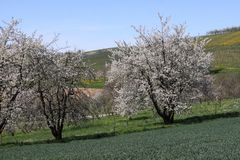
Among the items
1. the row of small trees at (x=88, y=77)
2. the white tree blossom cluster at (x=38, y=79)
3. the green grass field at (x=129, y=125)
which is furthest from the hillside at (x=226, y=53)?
the white tree blossom cluster at (x=38, y=79)

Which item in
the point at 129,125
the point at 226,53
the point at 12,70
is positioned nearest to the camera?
the point at 12,70

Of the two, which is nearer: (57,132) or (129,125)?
(57,132)

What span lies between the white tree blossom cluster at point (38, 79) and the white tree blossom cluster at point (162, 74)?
5074 mm

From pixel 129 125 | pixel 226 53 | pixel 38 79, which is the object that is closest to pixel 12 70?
pixel 38 79

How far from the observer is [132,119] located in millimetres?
53969

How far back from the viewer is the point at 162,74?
43.3 m

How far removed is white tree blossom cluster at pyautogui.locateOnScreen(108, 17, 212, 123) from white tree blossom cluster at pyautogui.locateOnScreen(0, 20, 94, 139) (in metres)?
5.07

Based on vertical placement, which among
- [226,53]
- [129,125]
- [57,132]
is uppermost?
[226,53]

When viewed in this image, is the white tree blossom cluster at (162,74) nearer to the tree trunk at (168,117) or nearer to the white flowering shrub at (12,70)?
the tree trunk at (168,117)

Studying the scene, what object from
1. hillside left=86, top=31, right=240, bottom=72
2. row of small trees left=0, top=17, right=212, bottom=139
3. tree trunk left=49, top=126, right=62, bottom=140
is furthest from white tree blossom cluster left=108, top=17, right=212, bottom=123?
hillside left=86, top=31, right=240, bottom=72

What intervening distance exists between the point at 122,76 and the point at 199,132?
16304 mm

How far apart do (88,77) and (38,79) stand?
4.59 m

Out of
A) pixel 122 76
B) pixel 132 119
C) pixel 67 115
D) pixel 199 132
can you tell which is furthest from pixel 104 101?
pixel 199 132

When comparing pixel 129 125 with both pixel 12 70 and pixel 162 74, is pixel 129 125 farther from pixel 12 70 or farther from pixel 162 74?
pixel 12 70
